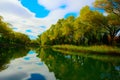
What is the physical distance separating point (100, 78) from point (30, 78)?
10.4ft

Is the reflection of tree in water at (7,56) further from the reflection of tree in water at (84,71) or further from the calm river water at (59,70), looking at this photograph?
the reflection of tree in water at (84,71)

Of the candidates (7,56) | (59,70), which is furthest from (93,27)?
(59,70)

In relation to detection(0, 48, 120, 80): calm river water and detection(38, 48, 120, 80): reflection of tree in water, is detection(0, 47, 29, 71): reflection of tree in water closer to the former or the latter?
detection(0, 48, 120, 80): calm river water

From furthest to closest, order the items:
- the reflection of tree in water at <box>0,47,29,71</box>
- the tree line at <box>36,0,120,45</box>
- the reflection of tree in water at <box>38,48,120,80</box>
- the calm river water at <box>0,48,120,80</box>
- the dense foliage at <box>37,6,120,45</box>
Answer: the dense foliage at <box>37,6,120,45</box>, the tree line at <box>36,0,120,45</box>, the reflection of tree in water at <box>0,47,29,71</box>, the reflection of tree in water at <box>38,48,120,80</box>, the calm river water at <box>0,48,120,80</box>

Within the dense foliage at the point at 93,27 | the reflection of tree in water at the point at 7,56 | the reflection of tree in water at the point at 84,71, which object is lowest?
the reflection of tree in water at the point at 84,71

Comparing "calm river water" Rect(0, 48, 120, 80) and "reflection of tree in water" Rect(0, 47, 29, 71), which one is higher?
"reflection of tree in water" Rect(0, 47, 29, 71)

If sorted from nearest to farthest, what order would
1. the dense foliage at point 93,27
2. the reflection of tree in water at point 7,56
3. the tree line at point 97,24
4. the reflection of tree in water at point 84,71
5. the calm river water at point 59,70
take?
the calm river water at point 59,70 → the reflection of tree in water at point 84,71 → the reflection of tree in water at point 7,56 → the tree line at point 97,24 → the dense foliage at point 93,27

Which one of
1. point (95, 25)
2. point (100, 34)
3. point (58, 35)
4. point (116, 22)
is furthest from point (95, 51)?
point (58, 35)

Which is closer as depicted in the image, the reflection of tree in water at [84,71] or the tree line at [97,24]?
the reflection of tree in water at [84,71]

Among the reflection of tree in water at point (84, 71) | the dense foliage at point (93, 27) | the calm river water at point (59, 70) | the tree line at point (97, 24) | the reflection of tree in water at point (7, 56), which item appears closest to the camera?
the calm river water at point (59, 70)

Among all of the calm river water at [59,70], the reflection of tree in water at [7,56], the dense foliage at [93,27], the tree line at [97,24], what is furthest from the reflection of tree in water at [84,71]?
the dense foliage at [93,27]

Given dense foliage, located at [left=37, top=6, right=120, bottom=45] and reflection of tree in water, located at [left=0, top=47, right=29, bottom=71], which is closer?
reflection of tree in water, located at [left=0, top=47, right=29, bottom=71]

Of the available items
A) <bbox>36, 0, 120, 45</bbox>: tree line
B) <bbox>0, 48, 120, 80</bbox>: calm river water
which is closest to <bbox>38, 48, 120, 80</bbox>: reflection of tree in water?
<bbox>0, 48, 120, 80</bbox>: calm river water

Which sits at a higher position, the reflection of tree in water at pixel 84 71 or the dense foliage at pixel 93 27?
the dense foliage at pixel 93 27
